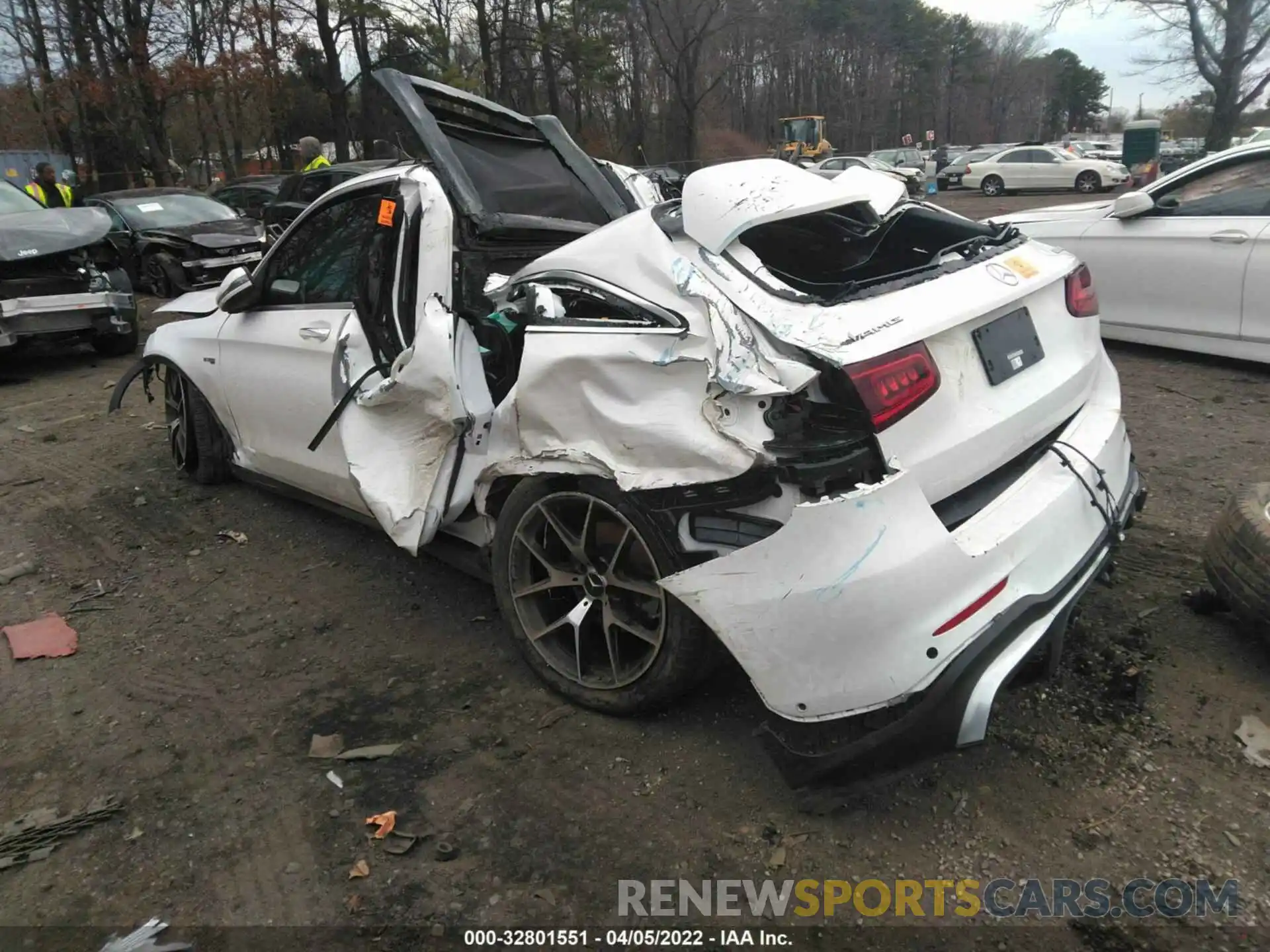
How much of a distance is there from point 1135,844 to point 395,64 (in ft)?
110

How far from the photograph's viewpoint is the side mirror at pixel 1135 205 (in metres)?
6.20

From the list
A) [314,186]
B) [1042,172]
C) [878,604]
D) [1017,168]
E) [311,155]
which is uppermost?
[311,155]

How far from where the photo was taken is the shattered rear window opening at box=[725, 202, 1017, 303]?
10.5 ft

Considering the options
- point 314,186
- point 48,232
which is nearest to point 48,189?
point 314,186

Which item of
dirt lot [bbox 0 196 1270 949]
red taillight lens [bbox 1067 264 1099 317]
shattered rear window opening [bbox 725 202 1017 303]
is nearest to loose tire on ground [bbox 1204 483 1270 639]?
dirt lot [bbox 0 196 1270 949]

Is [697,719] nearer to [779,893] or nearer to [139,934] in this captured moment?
[779,893]

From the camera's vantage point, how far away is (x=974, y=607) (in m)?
2.15

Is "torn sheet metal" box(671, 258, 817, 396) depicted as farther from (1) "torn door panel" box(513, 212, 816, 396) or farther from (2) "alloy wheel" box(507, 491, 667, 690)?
(2) "alloy wheel" box(507, 491, 667, 690)

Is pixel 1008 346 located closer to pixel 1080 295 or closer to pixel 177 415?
pixel 1080 295

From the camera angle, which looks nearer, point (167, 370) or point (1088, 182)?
point (167, 370)

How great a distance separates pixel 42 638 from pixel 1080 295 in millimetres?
4154

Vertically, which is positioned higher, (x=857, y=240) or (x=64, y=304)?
(x=857, y=240)

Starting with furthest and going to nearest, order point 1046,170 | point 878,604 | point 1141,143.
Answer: point 1046,170 < point 1141,143 < point 878,604

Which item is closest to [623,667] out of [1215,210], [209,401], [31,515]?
[209,401]
